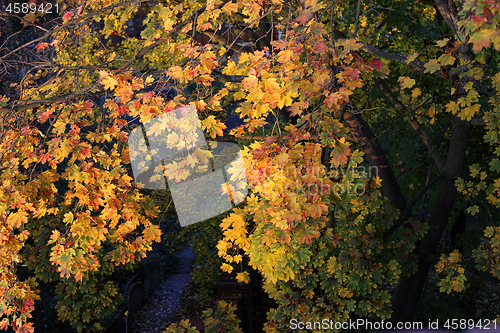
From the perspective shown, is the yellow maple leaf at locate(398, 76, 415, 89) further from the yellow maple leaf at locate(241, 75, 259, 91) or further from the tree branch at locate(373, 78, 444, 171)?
the tree branch at locate(373, 78, 444, 171)

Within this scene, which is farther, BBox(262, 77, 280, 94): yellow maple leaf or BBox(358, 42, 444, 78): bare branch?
BBox(358, 42, 444, 78): bare branch

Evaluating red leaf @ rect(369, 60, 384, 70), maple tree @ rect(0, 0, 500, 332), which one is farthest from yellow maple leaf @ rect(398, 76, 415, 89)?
red leaf @ rect(369, 60, 384, 70)

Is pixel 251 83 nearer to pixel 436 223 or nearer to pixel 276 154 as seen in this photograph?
pixel 276 154

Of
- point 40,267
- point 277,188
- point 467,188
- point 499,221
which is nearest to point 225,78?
point 277,188

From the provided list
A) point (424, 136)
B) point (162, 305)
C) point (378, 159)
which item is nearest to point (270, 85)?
point (378, 159)

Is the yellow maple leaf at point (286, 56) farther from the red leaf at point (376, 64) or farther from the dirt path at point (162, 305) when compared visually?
the dirt path at point (162, 305)

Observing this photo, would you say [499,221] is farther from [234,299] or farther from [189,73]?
[189,73]
